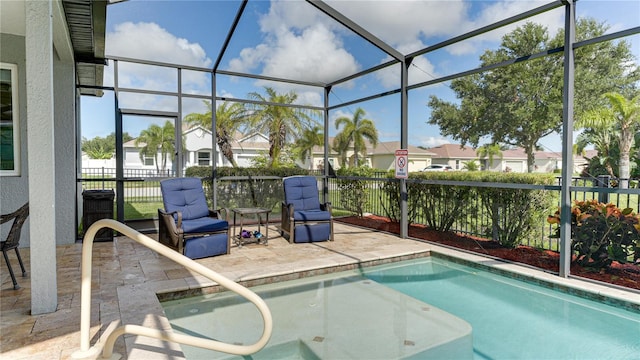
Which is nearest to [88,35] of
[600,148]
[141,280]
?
[141,280]

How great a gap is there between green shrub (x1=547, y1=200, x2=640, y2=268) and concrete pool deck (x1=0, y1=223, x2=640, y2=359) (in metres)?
0.45

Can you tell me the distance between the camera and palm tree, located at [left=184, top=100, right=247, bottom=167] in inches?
313

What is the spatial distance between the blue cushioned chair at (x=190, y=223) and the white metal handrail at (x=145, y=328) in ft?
8.59

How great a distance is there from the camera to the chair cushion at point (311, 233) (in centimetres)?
624

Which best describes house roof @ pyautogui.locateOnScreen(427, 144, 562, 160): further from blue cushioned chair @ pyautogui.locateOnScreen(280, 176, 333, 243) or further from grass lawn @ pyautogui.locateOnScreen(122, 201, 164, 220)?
grass lawn @ pyautogui.locateOnScreen(122, 201, 164, 220)

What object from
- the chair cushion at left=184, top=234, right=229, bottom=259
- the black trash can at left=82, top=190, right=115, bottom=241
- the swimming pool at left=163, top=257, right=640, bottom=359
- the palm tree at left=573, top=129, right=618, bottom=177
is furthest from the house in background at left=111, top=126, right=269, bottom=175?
the palm tree at left=573, top=129, right=618, bottom=177

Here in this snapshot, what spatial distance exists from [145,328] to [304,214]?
164 inches

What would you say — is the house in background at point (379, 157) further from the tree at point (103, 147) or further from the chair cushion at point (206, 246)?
the tree at point (103, 147)

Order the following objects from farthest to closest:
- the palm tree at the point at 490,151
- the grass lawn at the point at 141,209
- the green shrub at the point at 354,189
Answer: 1. the green shrub at the point at 354,189
2. the grass lawn at the point at 141,209
3. the palm tree at the point at 490,151

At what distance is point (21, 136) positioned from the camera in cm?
526

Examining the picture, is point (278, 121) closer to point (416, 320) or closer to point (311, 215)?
point (311, 215)

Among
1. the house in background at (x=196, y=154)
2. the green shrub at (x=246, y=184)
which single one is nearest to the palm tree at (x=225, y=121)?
the house in background at (x=196, y=154)

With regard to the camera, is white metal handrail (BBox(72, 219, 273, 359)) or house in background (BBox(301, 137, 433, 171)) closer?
white metal handrail (BBox(72, 219, 273, 359))

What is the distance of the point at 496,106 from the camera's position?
5633 mm
